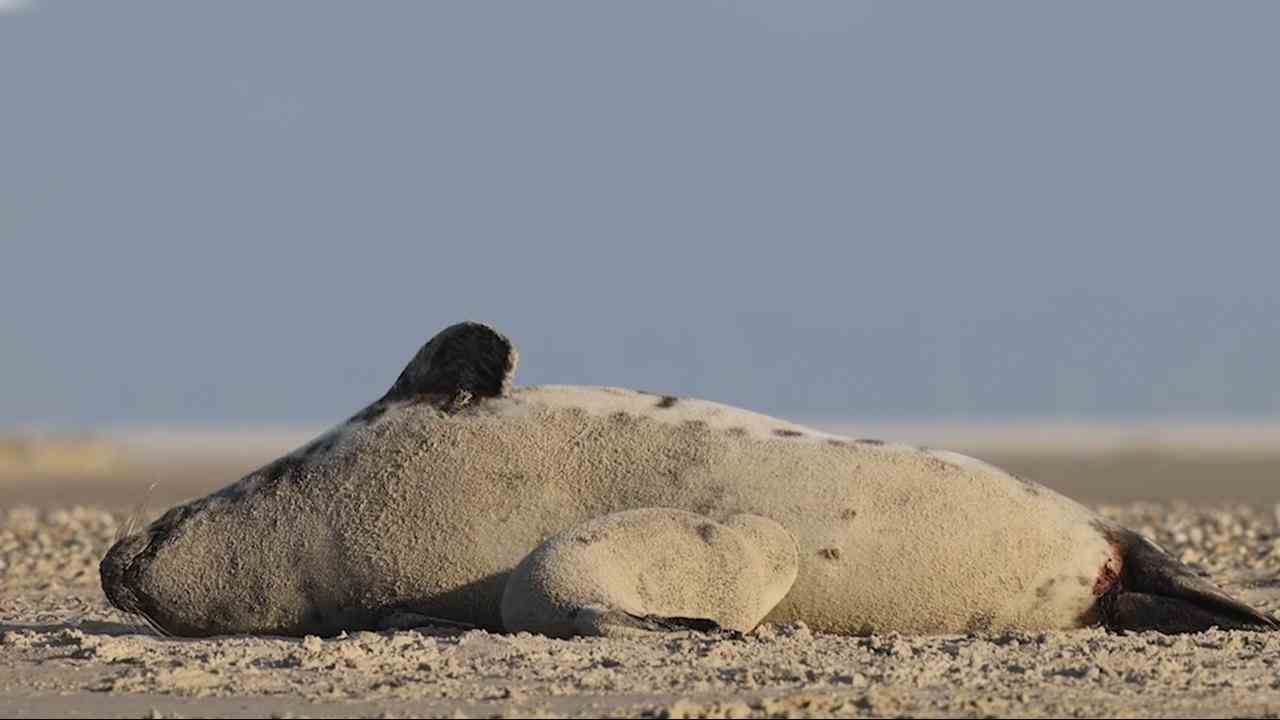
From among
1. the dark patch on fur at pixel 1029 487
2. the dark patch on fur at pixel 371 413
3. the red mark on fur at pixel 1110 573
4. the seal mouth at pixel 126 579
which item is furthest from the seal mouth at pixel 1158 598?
the seal mouth at pixel 126 579

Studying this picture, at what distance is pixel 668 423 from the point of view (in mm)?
8227

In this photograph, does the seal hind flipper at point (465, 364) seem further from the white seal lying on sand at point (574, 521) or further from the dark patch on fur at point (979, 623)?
the dark patch on fur at point (979, 623)

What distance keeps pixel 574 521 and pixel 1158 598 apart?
2135 mm

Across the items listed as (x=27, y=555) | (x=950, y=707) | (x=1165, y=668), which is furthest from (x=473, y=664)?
(x=27, y=555)

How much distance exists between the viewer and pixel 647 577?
7559 mm

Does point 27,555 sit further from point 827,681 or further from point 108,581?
point 827,681

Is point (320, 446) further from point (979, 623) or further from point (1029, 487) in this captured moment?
point (1029, 487)

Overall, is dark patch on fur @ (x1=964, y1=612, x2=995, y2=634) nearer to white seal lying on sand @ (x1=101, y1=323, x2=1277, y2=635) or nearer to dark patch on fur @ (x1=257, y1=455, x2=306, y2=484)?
white seal lying on sand @ (x1=101, y1=323, x2=1277, y2=635)

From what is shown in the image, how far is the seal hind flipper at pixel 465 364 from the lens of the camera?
8.24 m

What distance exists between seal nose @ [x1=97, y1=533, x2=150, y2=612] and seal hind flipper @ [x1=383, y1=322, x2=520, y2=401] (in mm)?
1116

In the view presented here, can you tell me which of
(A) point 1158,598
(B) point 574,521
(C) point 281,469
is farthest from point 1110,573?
(C) point 281,469

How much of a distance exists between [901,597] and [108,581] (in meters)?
2.83

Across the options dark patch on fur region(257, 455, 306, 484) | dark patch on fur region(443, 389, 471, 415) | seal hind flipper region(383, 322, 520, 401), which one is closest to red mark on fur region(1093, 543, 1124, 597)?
seal hind flipper region(383, 322, 520, 401)

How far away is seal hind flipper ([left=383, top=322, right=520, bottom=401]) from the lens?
8.24 meters
